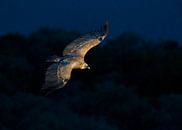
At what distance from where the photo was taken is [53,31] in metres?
43.6

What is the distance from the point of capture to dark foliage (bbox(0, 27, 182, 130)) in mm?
24156

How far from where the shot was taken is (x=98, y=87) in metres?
28.2

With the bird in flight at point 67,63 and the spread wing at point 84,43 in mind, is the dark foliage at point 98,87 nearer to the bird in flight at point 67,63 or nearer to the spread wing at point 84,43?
the spread wing at point 84,43

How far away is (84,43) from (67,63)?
841mm

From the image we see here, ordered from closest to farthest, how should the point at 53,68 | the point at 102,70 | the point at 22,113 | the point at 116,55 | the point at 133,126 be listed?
1. the point at 53,68
2. the point at 22,113
3. the point at 133,126
4. the point at 102,70
5. the point at 116,55

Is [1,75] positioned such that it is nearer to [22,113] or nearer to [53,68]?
[22,113]

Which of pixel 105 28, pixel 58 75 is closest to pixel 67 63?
pixel 58 75

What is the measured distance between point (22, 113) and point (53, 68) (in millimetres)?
13703

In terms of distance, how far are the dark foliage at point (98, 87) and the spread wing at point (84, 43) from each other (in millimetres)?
4349

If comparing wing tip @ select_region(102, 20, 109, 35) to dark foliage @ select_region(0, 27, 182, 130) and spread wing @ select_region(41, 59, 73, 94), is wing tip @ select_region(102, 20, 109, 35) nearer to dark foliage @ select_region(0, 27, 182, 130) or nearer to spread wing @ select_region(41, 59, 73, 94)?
spread wing @ select_region(41, 59, 73, 94)

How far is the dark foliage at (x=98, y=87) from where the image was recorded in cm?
2416

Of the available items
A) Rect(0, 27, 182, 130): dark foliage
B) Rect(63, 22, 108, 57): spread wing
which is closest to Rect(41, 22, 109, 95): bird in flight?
Rect(63, 22, 108, 57): spread wing

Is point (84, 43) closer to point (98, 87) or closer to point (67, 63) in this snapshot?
point (67, 63)

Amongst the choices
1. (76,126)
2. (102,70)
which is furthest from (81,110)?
(102,70)
